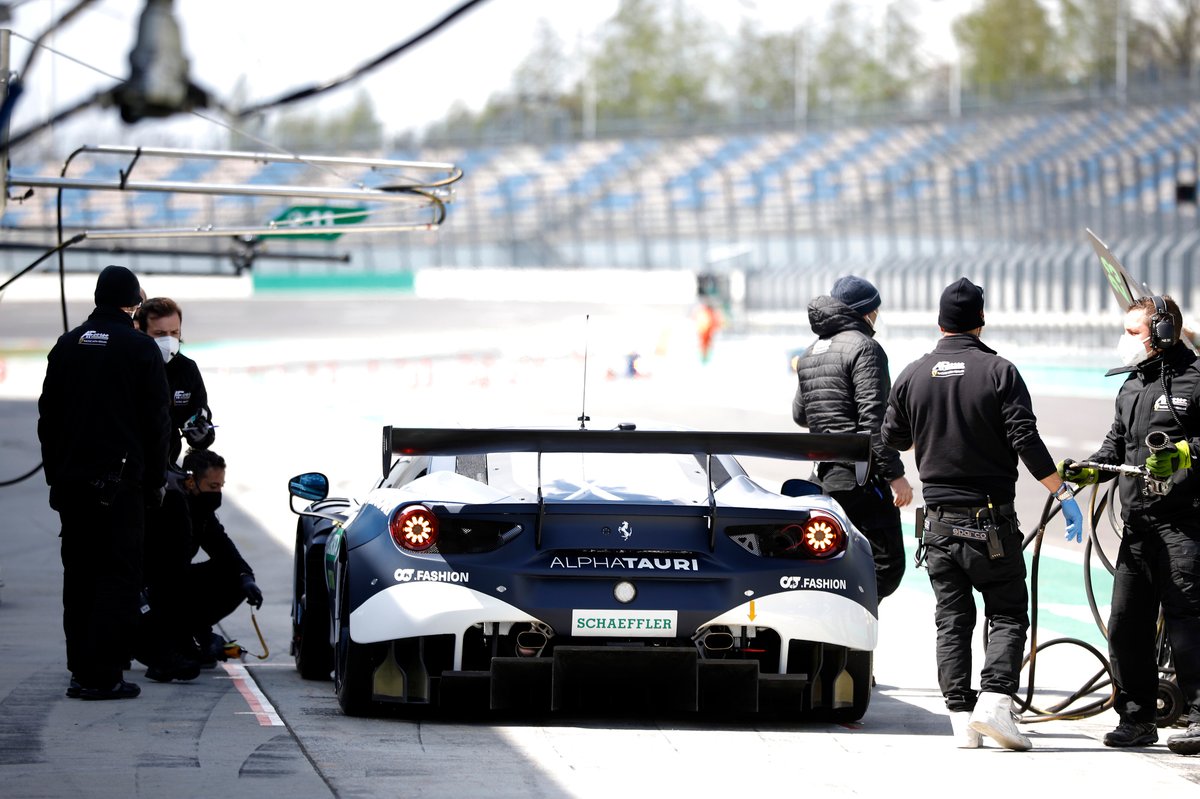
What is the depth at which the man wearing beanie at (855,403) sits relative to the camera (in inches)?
311

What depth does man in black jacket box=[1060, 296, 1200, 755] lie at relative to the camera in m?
6.59

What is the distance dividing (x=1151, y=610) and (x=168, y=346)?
418 cm

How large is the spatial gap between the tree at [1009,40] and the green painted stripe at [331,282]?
127 ft

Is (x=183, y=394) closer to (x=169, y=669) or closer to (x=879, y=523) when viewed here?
(x=169, y=669)

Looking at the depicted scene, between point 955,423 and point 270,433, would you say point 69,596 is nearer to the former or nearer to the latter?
point 955,423

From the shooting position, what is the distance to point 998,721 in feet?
21.0

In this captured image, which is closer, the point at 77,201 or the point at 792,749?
the point at 792,749

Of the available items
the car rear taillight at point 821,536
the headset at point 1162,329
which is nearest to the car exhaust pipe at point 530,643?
the car rear taillight at point 821,536

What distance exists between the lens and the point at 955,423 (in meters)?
6.71

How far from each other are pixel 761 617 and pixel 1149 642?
151cm

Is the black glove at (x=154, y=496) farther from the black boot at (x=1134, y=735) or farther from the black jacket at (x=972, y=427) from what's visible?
the black boot at (x=1134, y=735)

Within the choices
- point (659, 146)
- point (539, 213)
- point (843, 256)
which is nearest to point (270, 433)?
point (843, 256)

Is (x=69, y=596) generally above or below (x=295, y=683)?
above

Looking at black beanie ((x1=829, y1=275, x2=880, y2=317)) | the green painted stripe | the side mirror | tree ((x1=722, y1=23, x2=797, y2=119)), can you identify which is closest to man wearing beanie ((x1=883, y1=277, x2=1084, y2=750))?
black beanie ((x1=829, y1=275, x2=880, y2=317))
